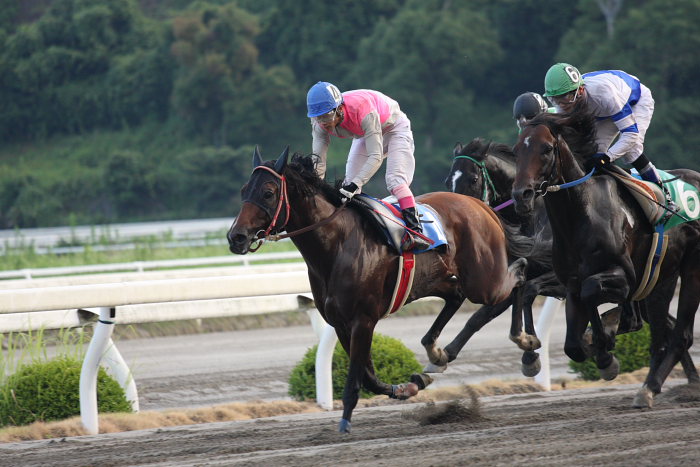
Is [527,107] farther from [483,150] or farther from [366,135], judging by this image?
[366,135]

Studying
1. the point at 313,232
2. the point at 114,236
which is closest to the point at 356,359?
the point at 313,232

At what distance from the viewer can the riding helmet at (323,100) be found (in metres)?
6.00

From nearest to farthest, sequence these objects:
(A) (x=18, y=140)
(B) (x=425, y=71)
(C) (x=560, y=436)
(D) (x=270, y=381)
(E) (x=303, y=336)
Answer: (C) (x=560, y=436) < (D) (x=270, y=381) < (E) (x=303, y=336) < (B) (x=425, y=71) < (A) (x=18, y=140)

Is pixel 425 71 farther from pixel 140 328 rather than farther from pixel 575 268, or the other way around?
pixel 575 268

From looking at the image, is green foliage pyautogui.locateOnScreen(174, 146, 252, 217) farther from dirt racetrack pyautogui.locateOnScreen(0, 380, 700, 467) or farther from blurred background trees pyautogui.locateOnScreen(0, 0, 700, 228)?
dirt racetrack pyautogui.locateOnScreen(0, 380, 700, 467)

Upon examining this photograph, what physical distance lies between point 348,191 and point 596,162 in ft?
4.64

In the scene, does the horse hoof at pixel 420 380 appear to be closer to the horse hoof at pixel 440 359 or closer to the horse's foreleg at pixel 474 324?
the horse hoof at pixel 440 359

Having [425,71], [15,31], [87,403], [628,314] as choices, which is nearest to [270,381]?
[87,403]

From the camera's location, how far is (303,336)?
11.6 m

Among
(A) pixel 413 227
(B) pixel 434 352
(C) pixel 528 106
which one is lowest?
(B) pixel 434 352

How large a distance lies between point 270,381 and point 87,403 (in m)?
2.56

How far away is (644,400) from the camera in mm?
6086

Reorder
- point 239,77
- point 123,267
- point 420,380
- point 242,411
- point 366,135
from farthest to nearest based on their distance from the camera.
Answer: point 239,77
point 123,267
point 242,411
point 420,380
point 366,135

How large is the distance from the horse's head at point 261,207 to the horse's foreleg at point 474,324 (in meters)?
1.56
